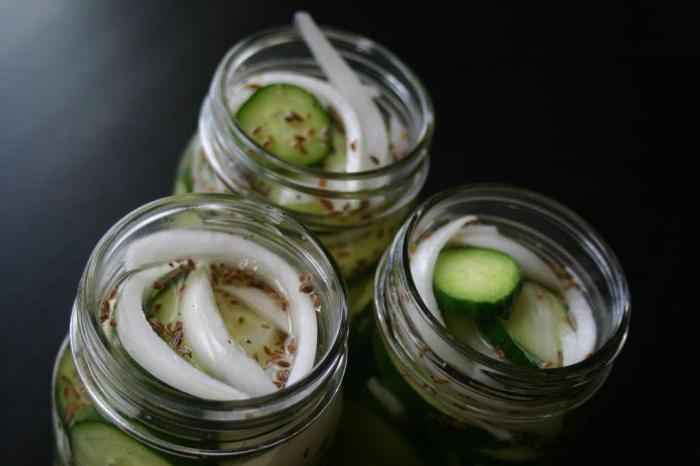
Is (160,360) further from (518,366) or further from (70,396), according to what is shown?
(518,366)

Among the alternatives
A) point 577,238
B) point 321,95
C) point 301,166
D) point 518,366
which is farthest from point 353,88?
point 518,366

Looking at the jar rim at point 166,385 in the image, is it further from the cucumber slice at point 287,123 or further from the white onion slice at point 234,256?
the cucumber slice at point 287,123

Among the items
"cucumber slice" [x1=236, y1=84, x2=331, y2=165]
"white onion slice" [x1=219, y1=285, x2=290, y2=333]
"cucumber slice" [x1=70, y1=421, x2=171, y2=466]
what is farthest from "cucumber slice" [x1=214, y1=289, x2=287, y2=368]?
"cucumber slice" [x1=236, y1=84, x2=331, y2=165]

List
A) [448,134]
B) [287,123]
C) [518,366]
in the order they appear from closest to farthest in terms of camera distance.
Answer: [518,366] < [287,123] < [448,134]

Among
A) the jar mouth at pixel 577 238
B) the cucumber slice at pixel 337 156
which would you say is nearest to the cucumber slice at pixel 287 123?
the cucumber slice at pixel 337 156

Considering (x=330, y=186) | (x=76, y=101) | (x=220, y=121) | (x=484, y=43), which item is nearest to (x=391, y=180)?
(x=330, y=186)

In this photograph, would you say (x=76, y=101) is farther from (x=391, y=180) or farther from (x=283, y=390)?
(x=283, y=390)
